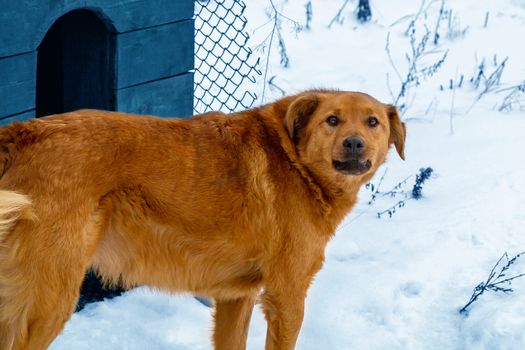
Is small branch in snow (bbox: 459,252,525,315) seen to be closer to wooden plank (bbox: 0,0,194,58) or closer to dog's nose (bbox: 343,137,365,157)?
dog's nose (bbox: 343,137,365,157)

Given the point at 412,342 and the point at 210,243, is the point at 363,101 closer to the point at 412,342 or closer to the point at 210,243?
the point at 210,243

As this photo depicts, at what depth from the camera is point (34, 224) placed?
376cm

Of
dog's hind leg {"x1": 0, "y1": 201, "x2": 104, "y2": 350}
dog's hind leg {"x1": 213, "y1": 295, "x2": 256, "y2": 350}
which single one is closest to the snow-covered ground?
dog's hind leg {"x1": 213, "y1": 295, "x2": 256, "y2": 350}

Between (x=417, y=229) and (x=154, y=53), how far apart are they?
184 cm

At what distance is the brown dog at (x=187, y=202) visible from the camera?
3811 millimetres

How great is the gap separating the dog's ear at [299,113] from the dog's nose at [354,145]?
28 centimetres

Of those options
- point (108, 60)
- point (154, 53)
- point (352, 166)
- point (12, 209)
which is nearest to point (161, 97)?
point (154, 53)

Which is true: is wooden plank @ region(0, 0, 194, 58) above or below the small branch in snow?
above

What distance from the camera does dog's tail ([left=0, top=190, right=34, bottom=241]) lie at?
3600mm

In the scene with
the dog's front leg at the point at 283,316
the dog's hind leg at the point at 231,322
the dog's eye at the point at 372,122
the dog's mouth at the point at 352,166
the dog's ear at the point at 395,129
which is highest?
the dog's eye at the point at 372,122

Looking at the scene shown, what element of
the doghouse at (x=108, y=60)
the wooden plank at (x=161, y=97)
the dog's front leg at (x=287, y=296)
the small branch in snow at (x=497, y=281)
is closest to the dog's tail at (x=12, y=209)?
the dog's front leg at (x=287, y=296)

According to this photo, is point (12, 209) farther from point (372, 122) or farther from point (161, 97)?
point (161, 97)

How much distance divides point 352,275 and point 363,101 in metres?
1.45

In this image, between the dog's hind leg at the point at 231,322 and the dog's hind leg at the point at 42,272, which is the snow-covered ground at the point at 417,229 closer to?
the dog's hind leg at the point at 231,322
